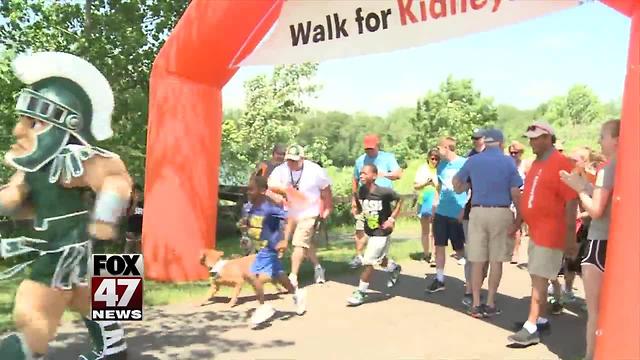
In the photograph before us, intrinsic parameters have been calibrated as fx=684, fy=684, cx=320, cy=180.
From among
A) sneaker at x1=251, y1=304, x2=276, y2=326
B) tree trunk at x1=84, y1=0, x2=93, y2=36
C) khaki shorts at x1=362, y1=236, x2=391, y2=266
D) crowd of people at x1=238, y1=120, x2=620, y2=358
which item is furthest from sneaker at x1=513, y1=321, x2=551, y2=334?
tree trunk at x1=84, y1=0, x2=93, y2=36

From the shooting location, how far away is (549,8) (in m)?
5.32

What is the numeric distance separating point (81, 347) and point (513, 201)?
151 inches

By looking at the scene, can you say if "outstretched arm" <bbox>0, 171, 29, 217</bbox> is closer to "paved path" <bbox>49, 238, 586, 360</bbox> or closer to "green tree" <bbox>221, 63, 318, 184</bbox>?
"paved path" <bbox>49, 238, 586, 360</bbox>

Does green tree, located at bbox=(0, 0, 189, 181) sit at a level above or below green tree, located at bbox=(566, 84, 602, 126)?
below

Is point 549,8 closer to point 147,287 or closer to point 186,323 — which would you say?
point 186,323

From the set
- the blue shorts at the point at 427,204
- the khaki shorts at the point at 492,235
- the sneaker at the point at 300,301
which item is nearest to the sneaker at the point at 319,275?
the sneaker at the point at 300,301

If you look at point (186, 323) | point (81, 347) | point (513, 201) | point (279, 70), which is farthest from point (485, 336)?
point (279, 70)

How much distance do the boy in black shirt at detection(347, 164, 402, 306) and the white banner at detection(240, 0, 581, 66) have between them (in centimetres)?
128

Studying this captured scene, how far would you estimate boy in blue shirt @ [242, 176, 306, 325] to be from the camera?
606 cm

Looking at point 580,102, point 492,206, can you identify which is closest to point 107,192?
point 492,206

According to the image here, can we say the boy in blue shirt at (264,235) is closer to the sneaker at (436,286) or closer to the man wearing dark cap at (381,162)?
the man wearing dark cap at (381,162)

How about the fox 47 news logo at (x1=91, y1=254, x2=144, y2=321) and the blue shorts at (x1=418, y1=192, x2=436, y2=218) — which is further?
the blue shorts at (x1=418, y1=192, x2=436, y2=218)

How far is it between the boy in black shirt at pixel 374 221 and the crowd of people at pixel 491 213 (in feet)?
0.03

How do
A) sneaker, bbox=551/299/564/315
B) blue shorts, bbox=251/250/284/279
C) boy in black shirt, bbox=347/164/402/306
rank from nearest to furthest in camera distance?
blue shorts, bbox=251/250/284/279, sneaker, bbox=551/299/564/315, boy in black shirt, bbox=347/164/402/306
